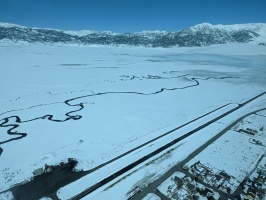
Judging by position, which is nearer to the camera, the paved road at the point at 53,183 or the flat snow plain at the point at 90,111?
the paved road at the point at 53,183

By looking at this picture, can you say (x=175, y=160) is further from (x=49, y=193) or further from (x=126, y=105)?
(x=126, y=105)

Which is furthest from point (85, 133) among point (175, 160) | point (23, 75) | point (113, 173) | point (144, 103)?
point (23, 75)

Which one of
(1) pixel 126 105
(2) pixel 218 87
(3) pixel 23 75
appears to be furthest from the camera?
(3) pixel 23 75

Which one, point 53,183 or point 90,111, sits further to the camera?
point 90,111

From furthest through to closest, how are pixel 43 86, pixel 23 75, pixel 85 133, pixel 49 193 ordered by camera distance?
pixel 23 75, pixel 43 86, pixel 85 133, pixel 49 193

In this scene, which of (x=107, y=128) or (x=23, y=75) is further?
(x=23, y=75)

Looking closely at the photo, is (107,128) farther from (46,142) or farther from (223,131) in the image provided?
(223,131)

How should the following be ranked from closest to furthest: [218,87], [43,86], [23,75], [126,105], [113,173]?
[113,173] → [126,105] → [43,86] → [218,87] → [23,75]

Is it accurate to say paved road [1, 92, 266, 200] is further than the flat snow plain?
No

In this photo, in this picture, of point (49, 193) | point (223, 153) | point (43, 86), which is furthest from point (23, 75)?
point (223, 153)
